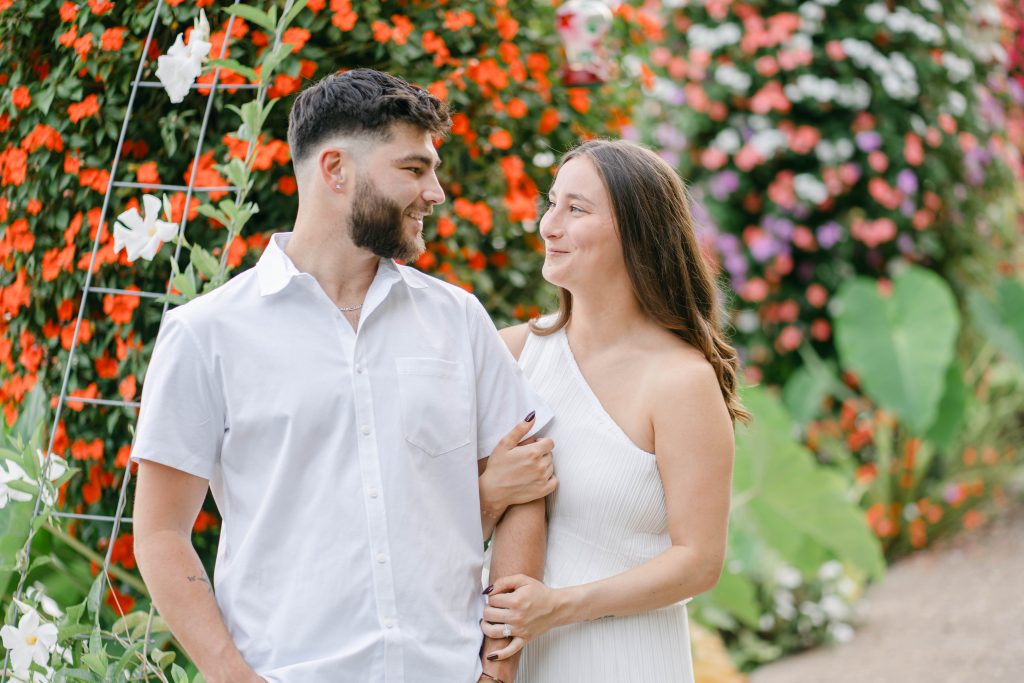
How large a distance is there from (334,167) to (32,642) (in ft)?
3.32

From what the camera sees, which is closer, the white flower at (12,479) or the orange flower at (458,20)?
the white flower at (12,479)

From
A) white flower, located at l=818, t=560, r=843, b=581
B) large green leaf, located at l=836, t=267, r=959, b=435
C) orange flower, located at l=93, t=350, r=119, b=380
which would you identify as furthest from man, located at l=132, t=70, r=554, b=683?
large green leaf, located at l=836, t=267, r=959, b=435

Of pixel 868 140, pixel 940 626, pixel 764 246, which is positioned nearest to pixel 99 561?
pixel 940 626

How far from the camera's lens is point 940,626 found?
486 centimetres

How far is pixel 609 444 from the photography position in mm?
2059

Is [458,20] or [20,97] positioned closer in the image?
[20,97]

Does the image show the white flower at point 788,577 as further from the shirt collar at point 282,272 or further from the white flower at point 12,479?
the white flower at point 12,479

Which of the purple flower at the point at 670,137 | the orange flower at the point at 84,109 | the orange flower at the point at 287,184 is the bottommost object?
the purple flower at the point at 670,137

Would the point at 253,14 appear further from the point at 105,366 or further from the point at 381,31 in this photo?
the point at 105,366

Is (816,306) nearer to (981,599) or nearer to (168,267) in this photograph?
(981,599)

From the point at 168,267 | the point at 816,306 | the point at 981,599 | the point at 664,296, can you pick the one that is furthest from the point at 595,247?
the point at 816,306

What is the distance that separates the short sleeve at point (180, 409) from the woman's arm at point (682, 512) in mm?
638

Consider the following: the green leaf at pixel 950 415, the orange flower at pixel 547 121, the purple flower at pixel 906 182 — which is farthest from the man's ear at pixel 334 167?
the purple flower at pixel 906 182

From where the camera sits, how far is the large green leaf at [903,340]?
542 centimetres
